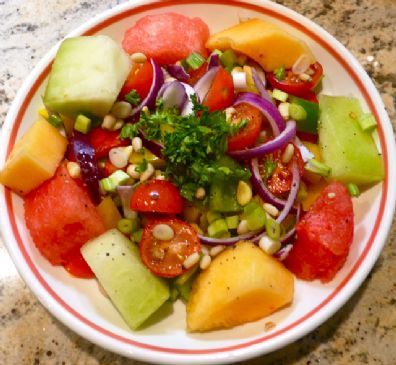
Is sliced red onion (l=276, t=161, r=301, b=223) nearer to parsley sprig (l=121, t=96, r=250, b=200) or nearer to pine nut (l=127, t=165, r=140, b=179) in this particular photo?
parsley sprig (l=121, t=96, r=250, b=200)

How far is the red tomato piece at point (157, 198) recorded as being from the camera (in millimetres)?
1417

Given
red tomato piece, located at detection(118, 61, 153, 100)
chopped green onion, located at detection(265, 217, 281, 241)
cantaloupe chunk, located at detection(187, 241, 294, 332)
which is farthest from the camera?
red tomato piece, located at detection(118, 61, 153, 100)

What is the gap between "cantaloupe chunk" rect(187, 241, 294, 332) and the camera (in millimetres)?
1352

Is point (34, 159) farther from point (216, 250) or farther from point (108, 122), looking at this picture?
point (216, 250)

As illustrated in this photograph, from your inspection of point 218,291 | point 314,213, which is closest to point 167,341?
point 218,291

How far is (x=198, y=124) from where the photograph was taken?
1423 mm

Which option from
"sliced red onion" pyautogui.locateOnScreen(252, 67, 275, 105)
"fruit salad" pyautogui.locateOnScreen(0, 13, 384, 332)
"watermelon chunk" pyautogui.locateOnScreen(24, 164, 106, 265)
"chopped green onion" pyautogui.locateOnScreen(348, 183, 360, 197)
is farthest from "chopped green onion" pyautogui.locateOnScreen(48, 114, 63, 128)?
"chopped green onion" pyautogui.locateOnScreen(348, 183, 360, 197)

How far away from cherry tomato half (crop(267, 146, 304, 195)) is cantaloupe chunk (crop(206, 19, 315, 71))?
0.94ft

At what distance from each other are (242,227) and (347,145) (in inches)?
14.6

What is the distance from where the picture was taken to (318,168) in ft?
4.92

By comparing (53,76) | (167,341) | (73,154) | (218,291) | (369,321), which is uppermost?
(53,76)

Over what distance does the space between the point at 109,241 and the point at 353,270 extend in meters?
0.63

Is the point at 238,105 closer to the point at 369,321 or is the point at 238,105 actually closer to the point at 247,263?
the point at 247,263

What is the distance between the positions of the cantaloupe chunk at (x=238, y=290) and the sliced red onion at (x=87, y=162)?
1.21ft
